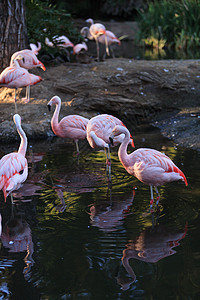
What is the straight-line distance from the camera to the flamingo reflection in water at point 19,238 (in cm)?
359

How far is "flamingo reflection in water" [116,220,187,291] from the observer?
350 centimetres

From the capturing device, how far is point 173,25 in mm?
14047

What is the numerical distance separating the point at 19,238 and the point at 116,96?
478 centimetres

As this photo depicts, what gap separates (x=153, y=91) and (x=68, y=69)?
1819mm

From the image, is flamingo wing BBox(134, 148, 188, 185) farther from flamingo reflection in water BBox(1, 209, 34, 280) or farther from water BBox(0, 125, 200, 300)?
flamingo reflection in water BBox(1, 209, 34, 280)

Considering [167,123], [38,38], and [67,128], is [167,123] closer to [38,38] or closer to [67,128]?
[67,128]

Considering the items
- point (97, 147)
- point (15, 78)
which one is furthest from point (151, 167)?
point (15, 78)

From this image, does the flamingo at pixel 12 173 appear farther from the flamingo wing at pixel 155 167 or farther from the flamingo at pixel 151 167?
the flamingo wing at pixel 155 167

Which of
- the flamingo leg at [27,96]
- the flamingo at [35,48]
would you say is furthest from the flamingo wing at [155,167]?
the flamingo at [35,48]

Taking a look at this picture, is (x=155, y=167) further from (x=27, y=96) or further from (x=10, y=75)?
(x=27, y=96)

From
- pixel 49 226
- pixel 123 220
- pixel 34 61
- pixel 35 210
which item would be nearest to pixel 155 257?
pixel 123 220

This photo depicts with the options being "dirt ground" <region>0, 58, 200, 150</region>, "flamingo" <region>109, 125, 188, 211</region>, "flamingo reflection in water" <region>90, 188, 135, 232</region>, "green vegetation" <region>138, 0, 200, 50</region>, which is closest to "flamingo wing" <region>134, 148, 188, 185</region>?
"flamingo" <region>109, 125, 188, 211</region>

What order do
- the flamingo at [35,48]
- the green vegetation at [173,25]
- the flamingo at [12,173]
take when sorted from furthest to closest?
A: the green vegetation at [173,25], the flamingo at [35,48], the flamingo at [12,173]

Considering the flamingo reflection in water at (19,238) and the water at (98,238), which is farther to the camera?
the flamingo reflection in water at (19,238)
